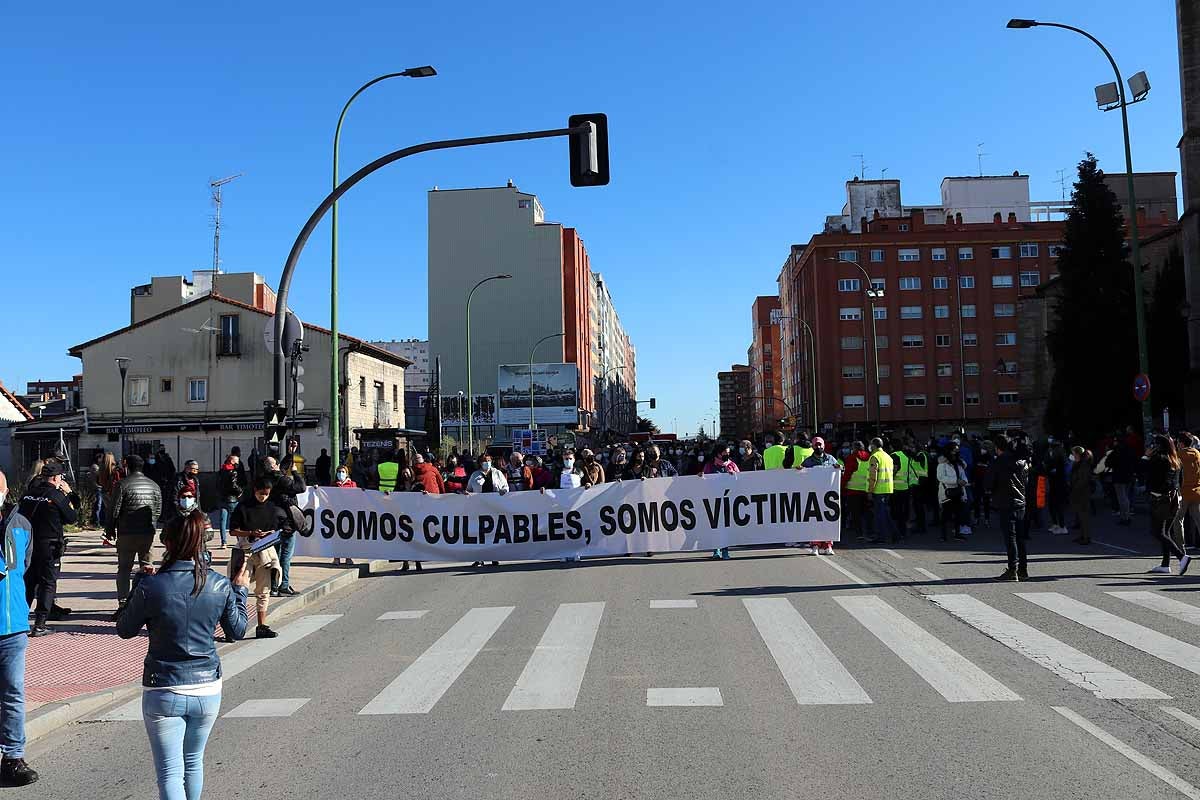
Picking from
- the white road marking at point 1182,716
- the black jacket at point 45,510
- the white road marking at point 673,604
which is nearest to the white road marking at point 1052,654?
the white road marking at point 1182,716

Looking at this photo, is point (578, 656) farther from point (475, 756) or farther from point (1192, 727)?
point (1192, 727)

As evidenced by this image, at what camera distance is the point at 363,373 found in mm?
48750

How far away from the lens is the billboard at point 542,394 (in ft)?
278

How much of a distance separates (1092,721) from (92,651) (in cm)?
833

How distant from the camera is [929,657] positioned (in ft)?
26.0

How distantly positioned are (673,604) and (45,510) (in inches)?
252

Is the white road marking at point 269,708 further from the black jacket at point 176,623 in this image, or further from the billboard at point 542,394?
the billboard at point 542,394

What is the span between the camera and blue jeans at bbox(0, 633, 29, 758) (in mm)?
5426

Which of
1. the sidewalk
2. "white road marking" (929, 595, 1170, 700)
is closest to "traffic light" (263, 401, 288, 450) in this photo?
the sidewalk

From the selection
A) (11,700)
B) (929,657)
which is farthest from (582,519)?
(11,700)

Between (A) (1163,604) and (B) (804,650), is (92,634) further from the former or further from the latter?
(A) (1163,604)

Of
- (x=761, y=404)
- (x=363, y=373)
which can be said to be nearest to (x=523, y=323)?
(x=363, y=373)

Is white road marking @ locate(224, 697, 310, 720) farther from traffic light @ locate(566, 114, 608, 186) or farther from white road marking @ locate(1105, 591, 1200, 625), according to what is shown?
traffic light @ locate(566, 114, 608, 186)

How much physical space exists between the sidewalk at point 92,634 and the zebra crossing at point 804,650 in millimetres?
687
